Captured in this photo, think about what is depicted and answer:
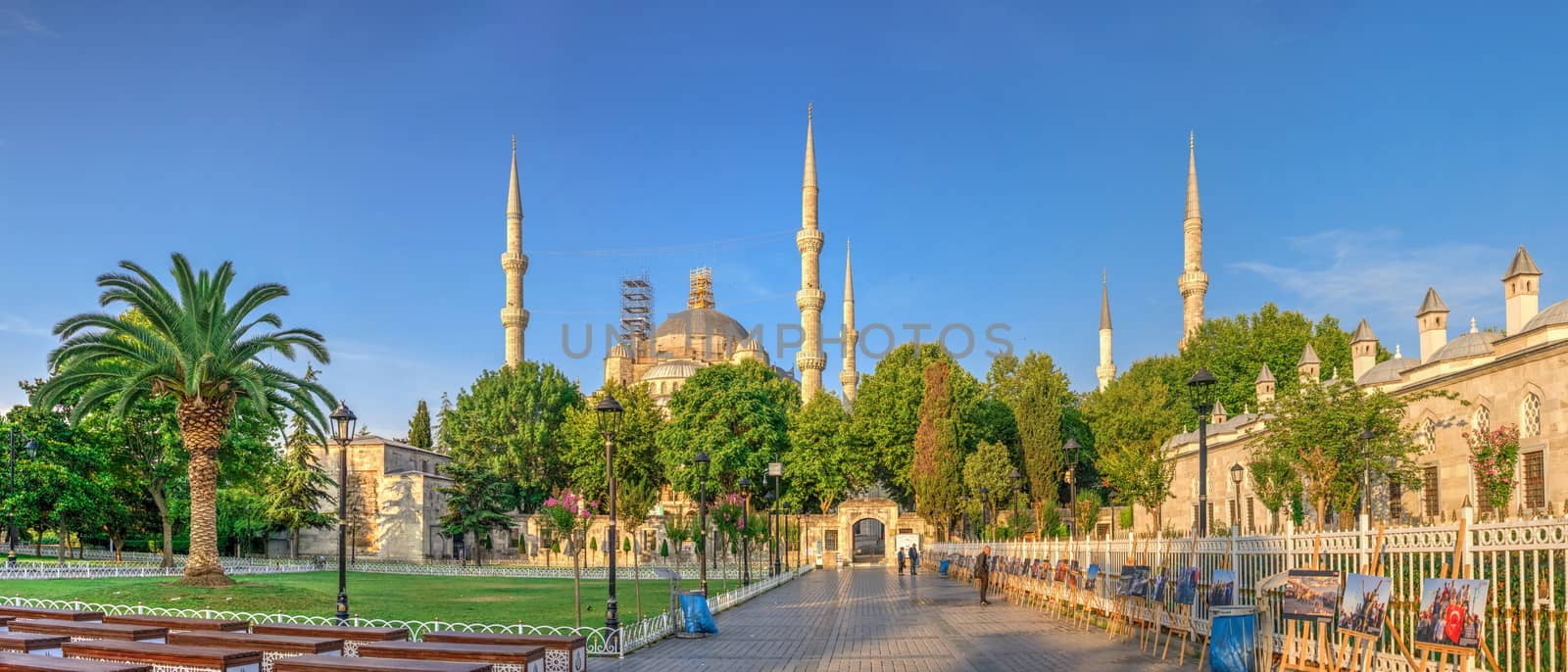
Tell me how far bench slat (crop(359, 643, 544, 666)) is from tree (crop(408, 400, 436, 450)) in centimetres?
6513

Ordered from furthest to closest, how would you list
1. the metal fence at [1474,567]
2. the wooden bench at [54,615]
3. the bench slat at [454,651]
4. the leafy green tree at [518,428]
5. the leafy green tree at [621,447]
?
the leafy green tree at [518,428] → the leafy green tree at [621,447] → the wooden bench at [54,615] → the bench slat at [454,651] → the metal fence at [1474,567]

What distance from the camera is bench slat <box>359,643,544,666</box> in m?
8.71

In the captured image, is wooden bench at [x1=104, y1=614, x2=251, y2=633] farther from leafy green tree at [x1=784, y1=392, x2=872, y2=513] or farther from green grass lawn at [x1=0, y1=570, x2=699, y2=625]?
leafy green tree at [x1=784, y1=392, x2=872, y2=513]

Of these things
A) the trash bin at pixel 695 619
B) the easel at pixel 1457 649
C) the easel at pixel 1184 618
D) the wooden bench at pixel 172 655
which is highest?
the easel at pixel 1457 649

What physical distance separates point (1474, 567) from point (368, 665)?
7990 millimetres

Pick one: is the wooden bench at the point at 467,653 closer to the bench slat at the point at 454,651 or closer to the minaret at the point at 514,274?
the bench slat at the point at 454,651

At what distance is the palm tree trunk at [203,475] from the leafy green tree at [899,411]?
Result: 32.1m

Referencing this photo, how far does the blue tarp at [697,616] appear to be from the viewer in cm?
1523

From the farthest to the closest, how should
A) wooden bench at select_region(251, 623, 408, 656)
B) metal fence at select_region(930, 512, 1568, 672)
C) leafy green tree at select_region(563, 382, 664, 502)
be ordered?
leafy green tree at select_region(563, 382, 664, 502)
wooden bench at select_region(251, 623, 408, 656)
metal fence at select_region(930, 512, 1568, 672)

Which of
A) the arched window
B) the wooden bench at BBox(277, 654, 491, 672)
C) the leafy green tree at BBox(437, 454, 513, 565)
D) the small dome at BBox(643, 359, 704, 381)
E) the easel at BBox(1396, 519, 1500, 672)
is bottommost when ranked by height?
the leafy green tree at BBox(437, 454, 513, 565)

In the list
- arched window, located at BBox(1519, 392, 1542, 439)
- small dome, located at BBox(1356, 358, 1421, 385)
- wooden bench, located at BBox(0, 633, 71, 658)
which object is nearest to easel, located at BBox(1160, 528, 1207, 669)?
wooden bench, located at BBox(0, 633, 71, 658)

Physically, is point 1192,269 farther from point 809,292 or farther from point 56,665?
point 56,665

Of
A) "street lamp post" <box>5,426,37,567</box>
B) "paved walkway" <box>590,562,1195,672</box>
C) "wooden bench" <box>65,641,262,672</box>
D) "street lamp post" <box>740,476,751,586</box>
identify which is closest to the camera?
"wooden bench" <box>65,641,262,672</box>

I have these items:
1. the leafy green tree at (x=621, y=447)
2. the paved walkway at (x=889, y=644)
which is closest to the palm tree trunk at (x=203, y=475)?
the paved walkway at (x=889, y=644)
